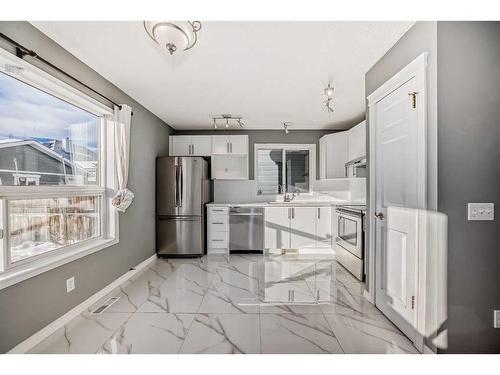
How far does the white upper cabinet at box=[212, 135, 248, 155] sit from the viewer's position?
5015 mm

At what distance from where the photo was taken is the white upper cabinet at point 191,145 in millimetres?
5004

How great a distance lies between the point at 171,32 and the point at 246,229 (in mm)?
3522

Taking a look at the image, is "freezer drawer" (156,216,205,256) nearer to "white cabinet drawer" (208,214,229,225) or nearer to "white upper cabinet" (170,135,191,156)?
"white cabinet drawer" (208,214,229,225)

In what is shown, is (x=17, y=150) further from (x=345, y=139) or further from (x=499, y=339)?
(x=345, y=139)

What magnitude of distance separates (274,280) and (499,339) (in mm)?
2122

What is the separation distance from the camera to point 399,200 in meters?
2.10

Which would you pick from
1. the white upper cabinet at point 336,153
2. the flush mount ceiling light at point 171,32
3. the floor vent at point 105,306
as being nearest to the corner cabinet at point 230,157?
the white upper cabinet at point 336,153

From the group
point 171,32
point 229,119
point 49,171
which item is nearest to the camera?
point 171,32

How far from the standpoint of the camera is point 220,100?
139 inches

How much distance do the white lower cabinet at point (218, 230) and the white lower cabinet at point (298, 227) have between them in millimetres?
711

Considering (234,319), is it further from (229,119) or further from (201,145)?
(201,145)

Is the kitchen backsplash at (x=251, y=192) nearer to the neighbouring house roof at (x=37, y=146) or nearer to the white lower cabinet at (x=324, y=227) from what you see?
the white lower cabinet at (x=324, y=227)

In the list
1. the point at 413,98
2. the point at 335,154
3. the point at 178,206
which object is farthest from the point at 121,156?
the point at 335,154
